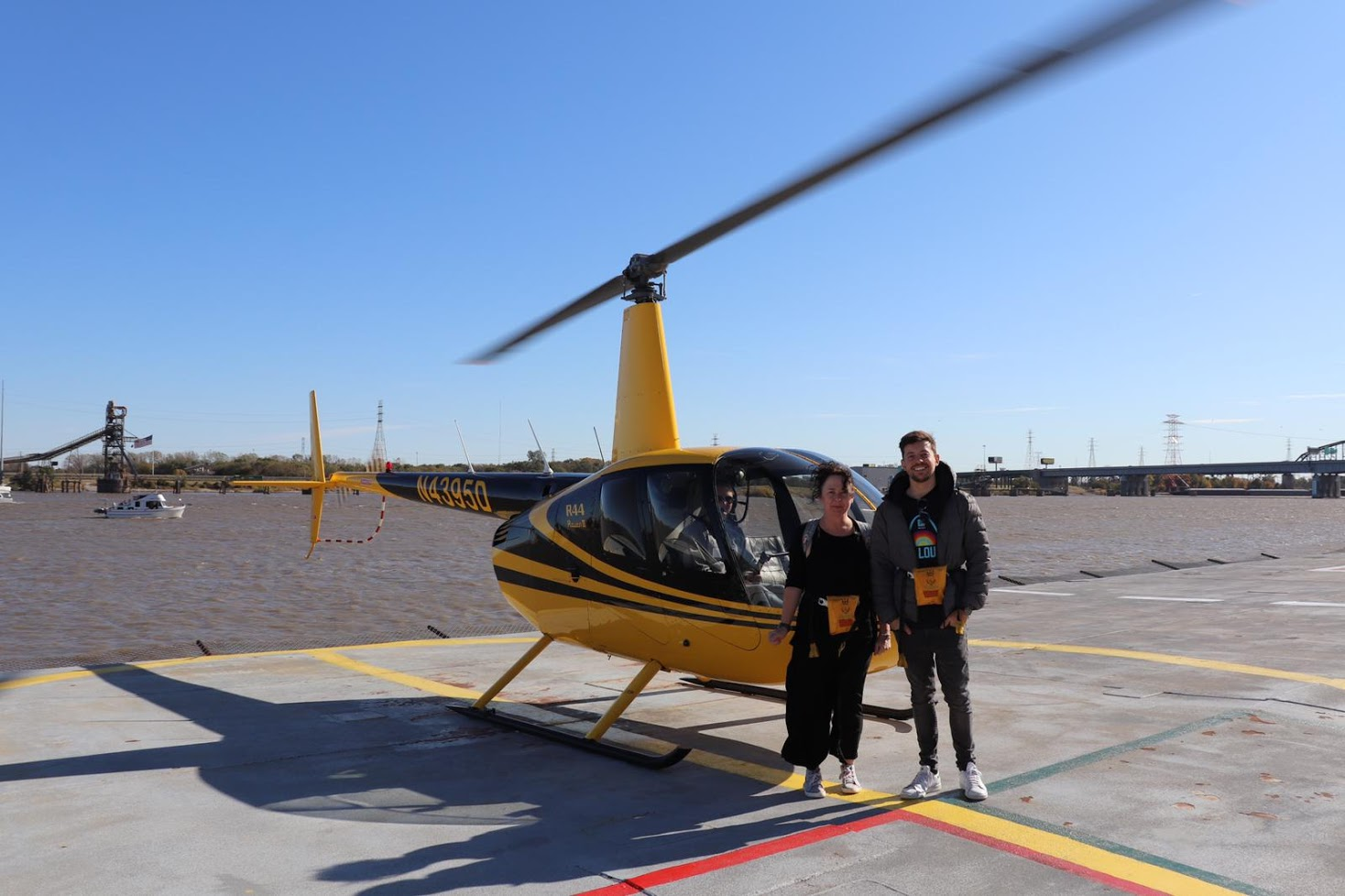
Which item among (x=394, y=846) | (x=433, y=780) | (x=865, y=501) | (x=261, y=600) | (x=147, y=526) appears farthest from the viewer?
(x=147, y=526)

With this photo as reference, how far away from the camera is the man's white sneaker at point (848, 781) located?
5531 millimetres

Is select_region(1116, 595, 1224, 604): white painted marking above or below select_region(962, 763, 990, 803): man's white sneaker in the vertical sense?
below

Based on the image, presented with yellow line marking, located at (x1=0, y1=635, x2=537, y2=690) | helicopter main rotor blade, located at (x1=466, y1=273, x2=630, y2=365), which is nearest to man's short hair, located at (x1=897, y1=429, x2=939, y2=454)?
helicopter main rotor blade, located at (x1=466, y1=273, x2=630, y2=365)

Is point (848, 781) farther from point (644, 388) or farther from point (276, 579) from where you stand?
point (276, 579)

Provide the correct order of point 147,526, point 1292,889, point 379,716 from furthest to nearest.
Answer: point 147,526 < point 379,716 < point 1292,889

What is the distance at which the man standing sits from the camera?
17.5ft

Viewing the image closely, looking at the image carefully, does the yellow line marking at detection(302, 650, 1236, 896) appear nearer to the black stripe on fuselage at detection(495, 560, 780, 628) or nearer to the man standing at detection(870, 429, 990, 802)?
the man standing at detection(870, 429, 990, 802)

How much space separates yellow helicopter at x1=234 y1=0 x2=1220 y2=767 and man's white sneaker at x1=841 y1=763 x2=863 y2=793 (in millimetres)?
737

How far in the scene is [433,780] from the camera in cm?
596

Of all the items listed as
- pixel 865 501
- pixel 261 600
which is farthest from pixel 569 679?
pixel 261 600

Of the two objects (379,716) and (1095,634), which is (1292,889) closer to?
(379,716)

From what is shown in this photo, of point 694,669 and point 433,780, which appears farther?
point 694,669

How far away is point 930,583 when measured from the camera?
532 centimetres

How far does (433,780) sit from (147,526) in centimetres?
5389
